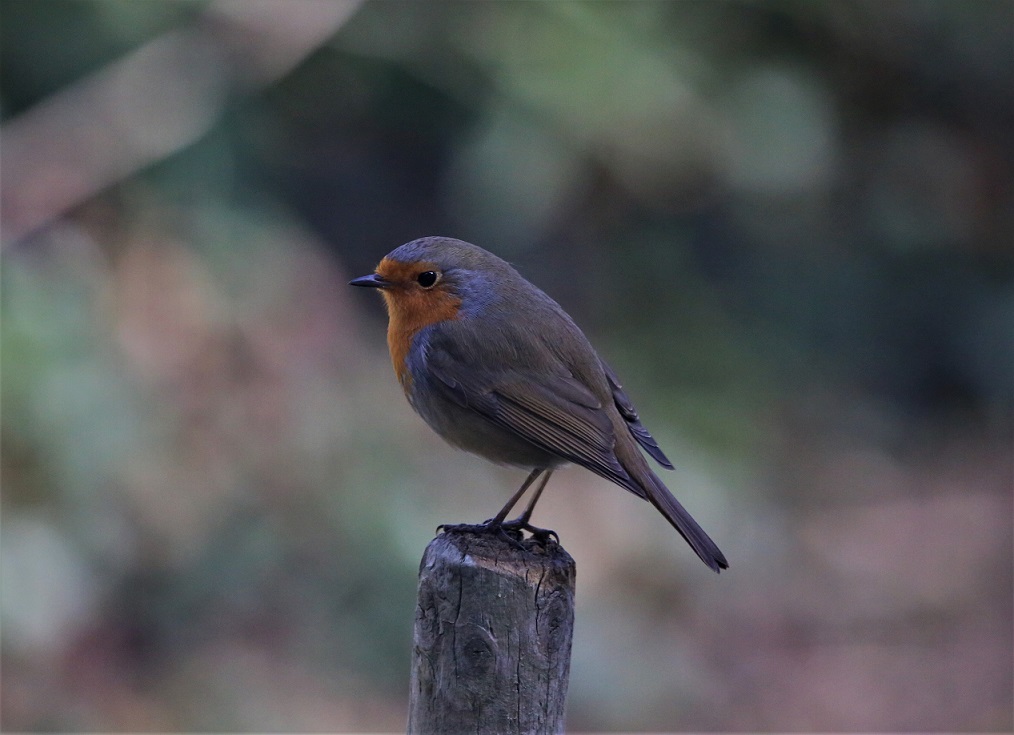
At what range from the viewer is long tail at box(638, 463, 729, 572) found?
2861 mm

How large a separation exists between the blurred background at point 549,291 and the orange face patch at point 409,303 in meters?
1.82

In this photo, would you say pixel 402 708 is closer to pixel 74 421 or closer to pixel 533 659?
pixel 74 421

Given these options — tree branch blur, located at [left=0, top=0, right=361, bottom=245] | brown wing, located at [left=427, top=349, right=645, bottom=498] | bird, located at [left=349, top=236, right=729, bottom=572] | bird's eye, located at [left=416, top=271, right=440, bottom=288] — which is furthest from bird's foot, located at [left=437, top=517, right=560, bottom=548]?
tree branch blur, located at [left=0, top=0, right=361, bottom=245]

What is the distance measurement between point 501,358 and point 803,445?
4839 millimetres

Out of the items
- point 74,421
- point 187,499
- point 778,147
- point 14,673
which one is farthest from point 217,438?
point 778,147

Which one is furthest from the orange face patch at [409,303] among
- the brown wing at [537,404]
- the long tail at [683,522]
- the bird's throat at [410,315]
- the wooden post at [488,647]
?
the wooden post at [488,647]

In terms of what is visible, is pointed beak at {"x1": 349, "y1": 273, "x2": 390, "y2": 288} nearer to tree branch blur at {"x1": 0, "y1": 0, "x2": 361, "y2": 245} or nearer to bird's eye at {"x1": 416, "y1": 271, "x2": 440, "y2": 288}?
bird's eye at {"x1": 416, "y1": 271, "x2": 440, "y2": 288}

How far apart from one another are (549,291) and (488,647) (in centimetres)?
549

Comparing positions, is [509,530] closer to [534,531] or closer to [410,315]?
[534,531]

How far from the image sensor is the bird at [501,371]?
10.9 ft

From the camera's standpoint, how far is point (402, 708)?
17.9ft

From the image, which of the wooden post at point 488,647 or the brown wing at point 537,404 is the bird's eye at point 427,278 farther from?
the wooden post at point 488,647

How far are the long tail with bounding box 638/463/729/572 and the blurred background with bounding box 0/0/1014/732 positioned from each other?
7.14 ft

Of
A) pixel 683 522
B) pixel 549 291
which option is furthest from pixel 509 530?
pixel 549 291
